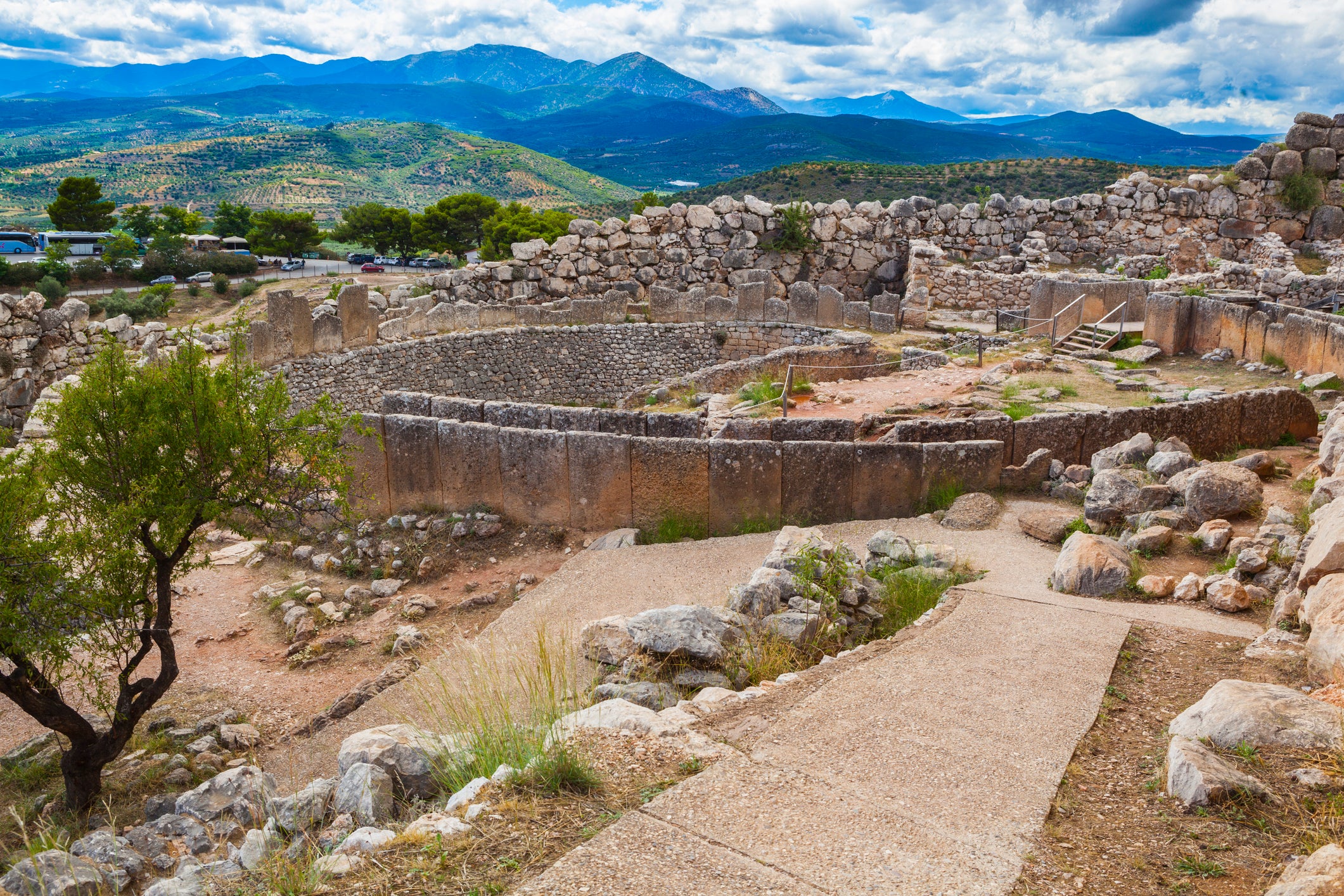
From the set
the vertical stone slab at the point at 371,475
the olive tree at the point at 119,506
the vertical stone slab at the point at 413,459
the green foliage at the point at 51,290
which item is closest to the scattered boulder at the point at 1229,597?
the olive tree at the point at 119,506

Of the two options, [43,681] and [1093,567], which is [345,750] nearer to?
[43,681]

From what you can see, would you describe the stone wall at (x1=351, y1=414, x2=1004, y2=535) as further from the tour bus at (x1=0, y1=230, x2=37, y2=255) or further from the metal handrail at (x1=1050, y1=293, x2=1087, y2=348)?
the tour bus at (x1=0, y1=230, x2=37, y2=255)

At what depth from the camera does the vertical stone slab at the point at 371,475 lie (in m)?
11.3

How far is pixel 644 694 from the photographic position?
19.4 ft

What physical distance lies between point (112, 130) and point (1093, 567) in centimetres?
20740

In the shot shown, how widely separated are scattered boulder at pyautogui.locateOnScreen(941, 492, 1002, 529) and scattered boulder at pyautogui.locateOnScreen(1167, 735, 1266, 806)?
16.3 ft

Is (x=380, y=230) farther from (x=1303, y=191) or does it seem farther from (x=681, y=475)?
(x=681, y=475)

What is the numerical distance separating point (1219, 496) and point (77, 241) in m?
61.7

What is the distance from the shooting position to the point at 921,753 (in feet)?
15.1

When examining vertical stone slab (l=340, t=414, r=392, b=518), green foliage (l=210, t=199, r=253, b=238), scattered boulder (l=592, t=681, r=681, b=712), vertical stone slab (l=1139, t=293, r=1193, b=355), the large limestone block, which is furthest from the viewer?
green foliage (l=210, t=199, r=253, b=238)

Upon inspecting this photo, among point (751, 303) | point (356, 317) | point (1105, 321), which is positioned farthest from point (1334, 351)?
point (356, 317)

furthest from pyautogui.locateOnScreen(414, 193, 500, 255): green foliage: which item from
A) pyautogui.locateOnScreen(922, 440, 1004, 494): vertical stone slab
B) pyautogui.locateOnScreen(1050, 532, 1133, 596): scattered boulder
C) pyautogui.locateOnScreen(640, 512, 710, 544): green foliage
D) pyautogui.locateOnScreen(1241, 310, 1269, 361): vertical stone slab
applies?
pyautogui.locateOnScreen(1050, 532, 1133, 596): scattered boulder

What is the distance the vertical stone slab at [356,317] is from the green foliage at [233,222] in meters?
57.8

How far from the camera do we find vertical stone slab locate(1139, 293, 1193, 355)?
16.6 m
